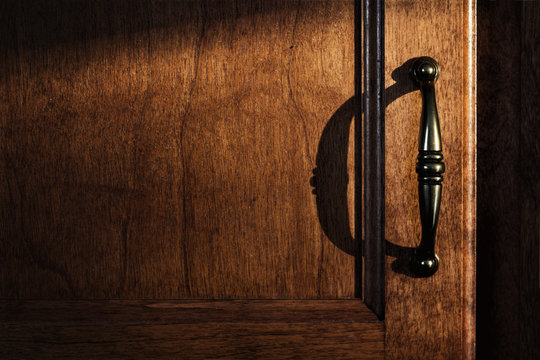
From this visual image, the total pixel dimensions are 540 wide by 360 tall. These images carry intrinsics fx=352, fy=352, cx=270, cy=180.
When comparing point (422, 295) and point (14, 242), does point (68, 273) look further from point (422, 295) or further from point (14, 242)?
point (422, 295)

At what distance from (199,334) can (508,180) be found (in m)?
0.32

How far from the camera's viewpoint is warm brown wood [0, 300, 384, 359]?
1.04ft

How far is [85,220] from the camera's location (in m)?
0.34

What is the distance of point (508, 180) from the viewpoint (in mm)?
322

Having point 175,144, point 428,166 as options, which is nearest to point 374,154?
point 428,166

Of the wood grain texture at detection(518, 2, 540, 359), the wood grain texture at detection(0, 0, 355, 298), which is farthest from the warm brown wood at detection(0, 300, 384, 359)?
the wood grain texture at detection(518, 2, 540, 359)

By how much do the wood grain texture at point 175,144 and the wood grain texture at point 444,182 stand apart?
0.13 feet

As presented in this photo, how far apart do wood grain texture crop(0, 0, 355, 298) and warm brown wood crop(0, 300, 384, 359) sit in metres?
0.02

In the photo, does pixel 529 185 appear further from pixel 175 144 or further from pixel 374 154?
pixel 175 144

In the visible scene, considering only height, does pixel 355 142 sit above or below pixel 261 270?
above

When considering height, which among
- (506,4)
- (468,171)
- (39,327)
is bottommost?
(39,327)

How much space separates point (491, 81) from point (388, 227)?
0.54 ft

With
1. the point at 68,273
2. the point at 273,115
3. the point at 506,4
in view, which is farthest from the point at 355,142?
the point at 68,273

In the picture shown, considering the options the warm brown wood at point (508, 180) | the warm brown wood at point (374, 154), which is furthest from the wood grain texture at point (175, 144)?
the warm brown wood at point (508, 180)
